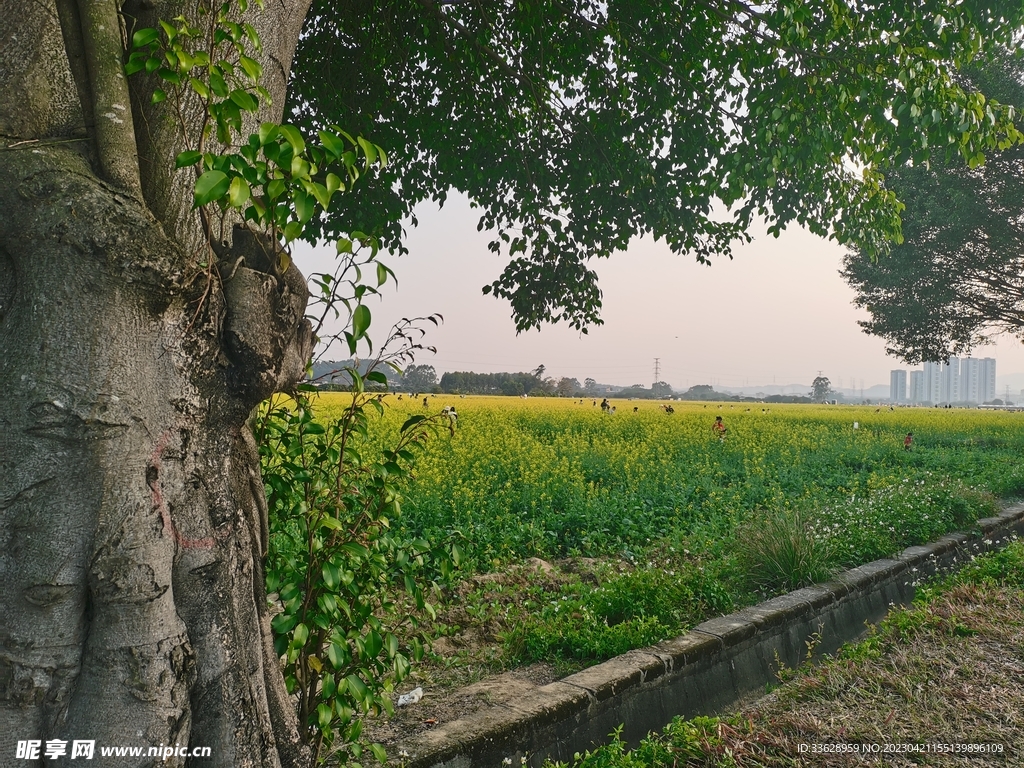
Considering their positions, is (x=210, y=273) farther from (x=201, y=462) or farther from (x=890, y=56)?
(x=890, y=56)

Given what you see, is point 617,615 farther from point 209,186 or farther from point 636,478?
point 636,478

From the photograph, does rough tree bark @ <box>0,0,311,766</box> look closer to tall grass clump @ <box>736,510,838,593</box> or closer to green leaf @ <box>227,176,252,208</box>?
green leaf @ <box>227,176,252,208</box>

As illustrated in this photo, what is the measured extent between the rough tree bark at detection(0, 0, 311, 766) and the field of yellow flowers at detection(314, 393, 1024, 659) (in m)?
1.06

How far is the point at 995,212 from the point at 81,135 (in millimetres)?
20293

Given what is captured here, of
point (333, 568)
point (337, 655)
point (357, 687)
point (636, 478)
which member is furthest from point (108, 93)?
point (636, 478)

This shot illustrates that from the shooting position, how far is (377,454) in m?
9.38

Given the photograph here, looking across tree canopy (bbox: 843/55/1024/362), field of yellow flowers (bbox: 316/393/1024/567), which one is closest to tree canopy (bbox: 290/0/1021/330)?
field of yellow flowers (bbox: 316/393/1024/567)

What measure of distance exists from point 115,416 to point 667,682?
309 centimetres

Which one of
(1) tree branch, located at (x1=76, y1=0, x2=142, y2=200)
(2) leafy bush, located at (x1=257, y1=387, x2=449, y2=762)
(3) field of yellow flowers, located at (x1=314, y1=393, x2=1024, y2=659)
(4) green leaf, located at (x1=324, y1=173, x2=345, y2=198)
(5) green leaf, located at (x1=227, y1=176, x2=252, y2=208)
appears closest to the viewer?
(5) green leaf, located at (x1=227, y1=176, x2=252, y2=208)

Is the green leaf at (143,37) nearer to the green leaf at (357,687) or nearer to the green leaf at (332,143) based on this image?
the green leaf at (332,143)

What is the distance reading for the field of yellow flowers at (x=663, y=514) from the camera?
4.61m

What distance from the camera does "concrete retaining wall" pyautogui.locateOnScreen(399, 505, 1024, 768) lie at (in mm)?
2861

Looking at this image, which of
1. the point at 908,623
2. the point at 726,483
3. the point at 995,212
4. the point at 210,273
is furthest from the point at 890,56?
the point at 995,212

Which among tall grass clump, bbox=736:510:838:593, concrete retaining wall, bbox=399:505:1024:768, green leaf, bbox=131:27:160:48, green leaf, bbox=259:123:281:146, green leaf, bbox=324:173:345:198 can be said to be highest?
green leaf, bbox=131:27:160:48
